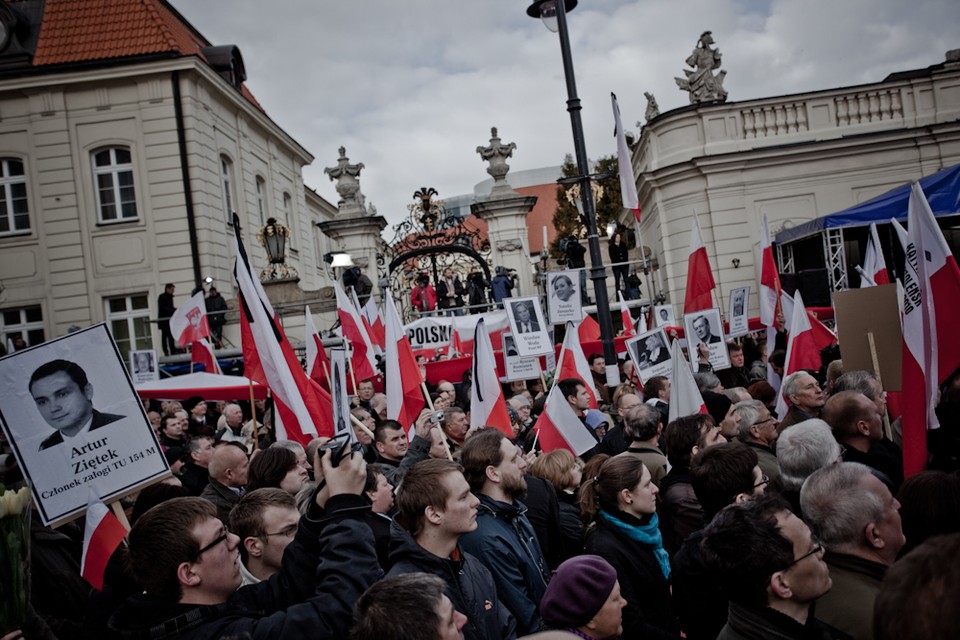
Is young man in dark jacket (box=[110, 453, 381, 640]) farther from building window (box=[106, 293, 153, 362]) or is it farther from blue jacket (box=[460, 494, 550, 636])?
building window (box=[106, 293, 153, 362])

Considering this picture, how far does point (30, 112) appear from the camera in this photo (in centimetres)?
2586

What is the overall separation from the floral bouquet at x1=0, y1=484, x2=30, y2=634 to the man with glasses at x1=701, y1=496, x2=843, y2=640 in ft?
7.70

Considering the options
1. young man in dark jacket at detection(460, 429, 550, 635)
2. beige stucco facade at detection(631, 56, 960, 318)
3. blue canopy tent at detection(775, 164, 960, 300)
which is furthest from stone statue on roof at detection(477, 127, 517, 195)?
young man in dark jacket at detection(460, 429, 550, 635)

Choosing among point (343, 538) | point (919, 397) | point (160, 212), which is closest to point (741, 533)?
point (343, 538)

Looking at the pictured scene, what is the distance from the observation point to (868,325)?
286 inches

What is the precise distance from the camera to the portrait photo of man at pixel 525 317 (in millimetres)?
12088

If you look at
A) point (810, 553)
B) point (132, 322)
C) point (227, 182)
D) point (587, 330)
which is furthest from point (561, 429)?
point (227, 182)

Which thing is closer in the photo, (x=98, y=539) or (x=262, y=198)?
(x=98, y=539)

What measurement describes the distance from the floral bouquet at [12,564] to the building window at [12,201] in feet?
86.6

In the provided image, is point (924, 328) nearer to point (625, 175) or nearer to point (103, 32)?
point (625, 175)

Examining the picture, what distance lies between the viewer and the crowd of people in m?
2.91

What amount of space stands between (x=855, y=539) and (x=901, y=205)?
39.5 feet

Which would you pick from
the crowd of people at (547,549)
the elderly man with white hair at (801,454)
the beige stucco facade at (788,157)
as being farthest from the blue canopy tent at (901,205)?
the elderly man with white hair at (801,454)

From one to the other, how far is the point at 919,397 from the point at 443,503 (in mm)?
3214
